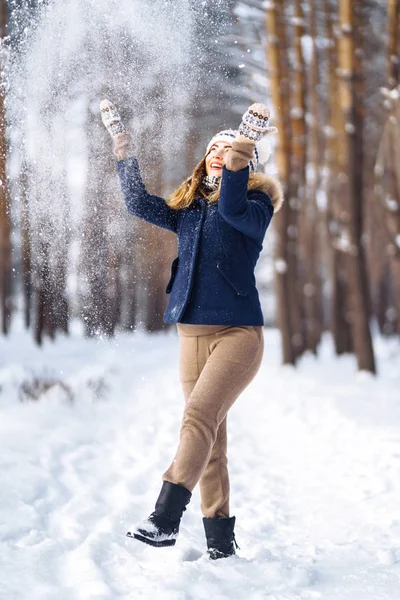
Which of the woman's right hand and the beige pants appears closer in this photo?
the beige pants

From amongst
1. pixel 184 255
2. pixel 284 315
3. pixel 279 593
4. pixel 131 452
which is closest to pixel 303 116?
pixel 284 315

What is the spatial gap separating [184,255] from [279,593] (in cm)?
145

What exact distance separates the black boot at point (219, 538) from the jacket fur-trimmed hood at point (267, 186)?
1.41 metres

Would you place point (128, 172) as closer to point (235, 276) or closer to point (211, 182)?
point (211, 182)

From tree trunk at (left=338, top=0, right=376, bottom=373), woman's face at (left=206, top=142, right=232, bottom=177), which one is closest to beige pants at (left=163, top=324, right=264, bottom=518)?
woman's face at (left=206, top=142, right=232, bottom=177)

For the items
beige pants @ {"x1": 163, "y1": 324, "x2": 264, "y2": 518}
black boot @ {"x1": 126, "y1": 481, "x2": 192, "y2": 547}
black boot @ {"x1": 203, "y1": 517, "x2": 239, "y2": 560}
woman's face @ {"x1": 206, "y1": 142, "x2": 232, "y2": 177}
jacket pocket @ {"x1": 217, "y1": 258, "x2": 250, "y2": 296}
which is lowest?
black boot @ {"x1": 203, "y1": 517, "x2": 239, "y2": 560}

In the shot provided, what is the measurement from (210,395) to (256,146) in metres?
1.14

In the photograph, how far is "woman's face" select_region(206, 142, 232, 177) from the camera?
10.7 feet

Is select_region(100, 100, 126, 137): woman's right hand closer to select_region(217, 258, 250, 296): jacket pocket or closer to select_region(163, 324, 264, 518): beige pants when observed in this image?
select_region(217, 258, 250, 296): jacket pocket

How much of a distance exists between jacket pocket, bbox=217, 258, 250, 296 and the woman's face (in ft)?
1.38

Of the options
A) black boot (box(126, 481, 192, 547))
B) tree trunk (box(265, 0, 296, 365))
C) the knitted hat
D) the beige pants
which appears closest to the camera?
black boot (box(126, 481, 192, 547))

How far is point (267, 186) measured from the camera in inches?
131

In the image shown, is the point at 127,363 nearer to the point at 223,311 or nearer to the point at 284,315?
the point at 284,315

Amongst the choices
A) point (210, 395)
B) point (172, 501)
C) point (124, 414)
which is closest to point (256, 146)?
point (210, 395)
